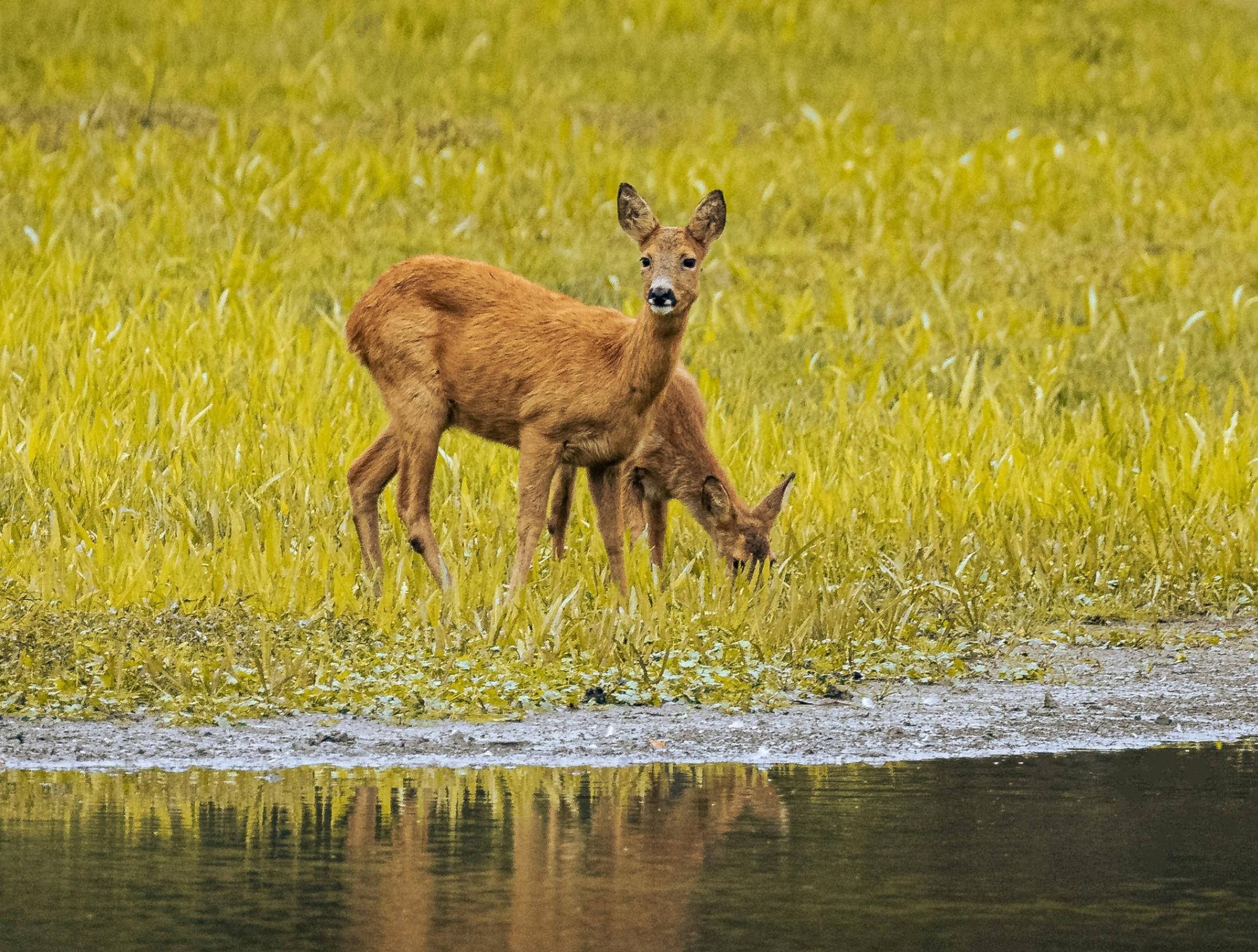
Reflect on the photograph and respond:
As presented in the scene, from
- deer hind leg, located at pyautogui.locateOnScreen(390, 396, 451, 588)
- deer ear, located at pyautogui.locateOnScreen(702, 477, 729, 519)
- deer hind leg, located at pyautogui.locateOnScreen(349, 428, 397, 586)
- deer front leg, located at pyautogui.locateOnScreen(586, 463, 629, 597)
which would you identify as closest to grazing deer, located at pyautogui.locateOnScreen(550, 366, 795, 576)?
deer ear, located at pyautogui.locateOnScreen(702, 477, 729, 519)

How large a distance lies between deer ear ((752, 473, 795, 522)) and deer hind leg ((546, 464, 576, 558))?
81cm

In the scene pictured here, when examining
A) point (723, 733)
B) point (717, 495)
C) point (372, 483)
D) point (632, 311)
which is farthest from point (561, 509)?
point (632, 311)

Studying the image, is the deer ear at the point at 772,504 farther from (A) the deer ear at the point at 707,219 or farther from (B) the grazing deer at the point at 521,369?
(A) the deer ear at the point at 707,219

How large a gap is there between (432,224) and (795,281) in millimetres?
3064

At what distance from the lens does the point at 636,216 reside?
29.0 ft

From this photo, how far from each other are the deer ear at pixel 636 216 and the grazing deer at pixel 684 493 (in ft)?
2.68

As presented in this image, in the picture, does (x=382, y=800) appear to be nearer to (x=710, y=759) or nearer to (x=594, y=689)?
(x=710, y=759)

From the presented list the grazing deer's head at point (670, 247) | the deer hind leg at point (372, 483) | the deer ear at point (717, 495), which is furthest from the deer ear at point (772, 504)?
the deer hind leg at point (372, 483)

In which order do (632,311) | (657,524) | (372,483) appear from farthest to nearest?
(632,311) < (657,524) < (372,483)

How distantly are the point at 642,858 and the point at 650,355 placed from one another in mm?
3623

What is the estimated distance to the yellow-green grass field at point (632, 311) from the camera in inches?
327

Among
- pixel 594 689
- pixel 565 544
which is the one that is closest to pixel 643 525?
pixel 565 544

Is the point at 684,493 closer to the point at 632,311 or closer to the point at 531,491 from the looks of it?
the point at 531,491

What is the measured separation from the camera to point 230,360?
13000mm
